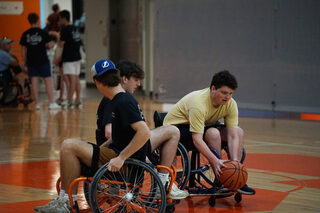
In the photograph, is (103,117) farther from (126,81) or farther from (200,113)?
(200,113)

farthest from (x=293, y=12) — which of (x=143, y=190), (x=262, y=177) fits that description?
(x=143, y=190)

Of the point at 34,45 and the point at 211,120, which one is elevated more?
the point at 34,45

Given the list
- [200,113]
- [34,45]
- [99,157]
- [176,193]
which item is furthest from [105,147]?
[34,45]

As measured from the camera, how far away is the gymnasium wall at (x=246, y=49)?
12.4 meters

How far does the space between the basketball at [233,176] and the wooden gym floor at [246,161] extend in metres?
0.22

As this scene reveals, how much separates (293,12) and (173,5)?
3.17 meters

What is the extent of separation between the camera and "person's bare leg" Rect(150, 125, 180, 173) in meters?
5.27

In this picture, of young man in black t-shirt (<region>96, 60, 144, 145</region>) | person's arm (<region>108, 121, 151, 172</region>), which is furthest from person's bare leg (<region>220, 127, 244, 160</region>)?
person's arm (<region>108, 121, 151, 172</region>)

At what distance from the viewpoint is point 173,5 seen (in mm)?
14664

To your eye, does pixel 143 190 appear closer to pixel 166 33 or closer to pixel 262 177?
pixel 262 177

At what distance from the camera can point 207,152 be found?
5398mm

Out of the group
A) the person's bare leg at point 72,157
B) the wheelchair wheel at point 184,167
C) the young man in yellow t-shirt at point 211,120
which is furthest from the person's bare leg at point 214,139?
the person's bare leg at point 72,157

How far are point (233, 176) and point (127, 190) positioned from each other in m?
1.05

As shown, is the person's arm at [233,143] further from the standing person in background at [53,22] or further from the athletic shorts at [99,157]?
the standing person in background at [53,22]
